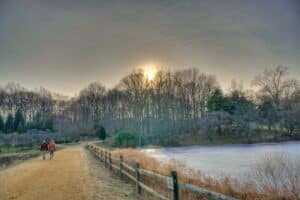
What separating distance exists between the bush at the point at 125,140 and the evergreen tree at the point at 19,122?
26119mm

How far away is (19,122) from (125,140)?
29142 mm

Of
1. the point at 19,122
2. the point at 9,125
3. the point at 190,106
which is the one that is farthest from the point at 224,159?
the point at 19,122

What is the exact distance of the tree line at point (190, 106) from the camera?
5553 cm

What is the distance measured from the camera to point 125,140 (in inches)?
A: 1827

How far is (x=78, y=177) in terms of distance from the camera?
12.7m

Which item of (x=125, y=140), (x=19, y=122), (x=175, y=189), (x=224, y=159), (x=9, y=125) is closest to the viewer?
(x=175, y=189)

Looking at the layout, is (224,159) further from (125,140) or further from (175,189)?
(125,140)

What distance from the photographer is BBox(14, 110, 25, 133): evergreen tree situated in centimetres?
6121

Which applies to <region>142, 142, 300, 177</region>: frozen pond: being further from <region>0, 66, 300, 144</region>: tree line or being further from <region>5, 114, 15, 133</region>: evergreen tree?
<region>5, 114, 15, 133</region>: evergreen tree

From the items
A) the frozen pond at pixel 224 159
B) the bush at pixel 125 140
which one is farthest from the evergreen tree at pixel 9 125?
the frozen pond at pixel 224 159

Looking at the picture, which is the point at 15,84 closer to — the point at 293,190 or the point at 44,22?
the point at 44,22

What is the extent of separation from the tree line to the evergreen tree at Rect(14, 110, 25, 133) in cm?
30

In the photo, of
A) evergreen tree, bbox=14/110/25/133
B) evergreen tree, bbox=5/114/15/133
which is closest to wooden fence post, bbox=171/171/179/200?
evergreen tree, bbox=14/110/25/133

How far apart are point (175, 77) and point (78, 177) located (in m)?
49.0
